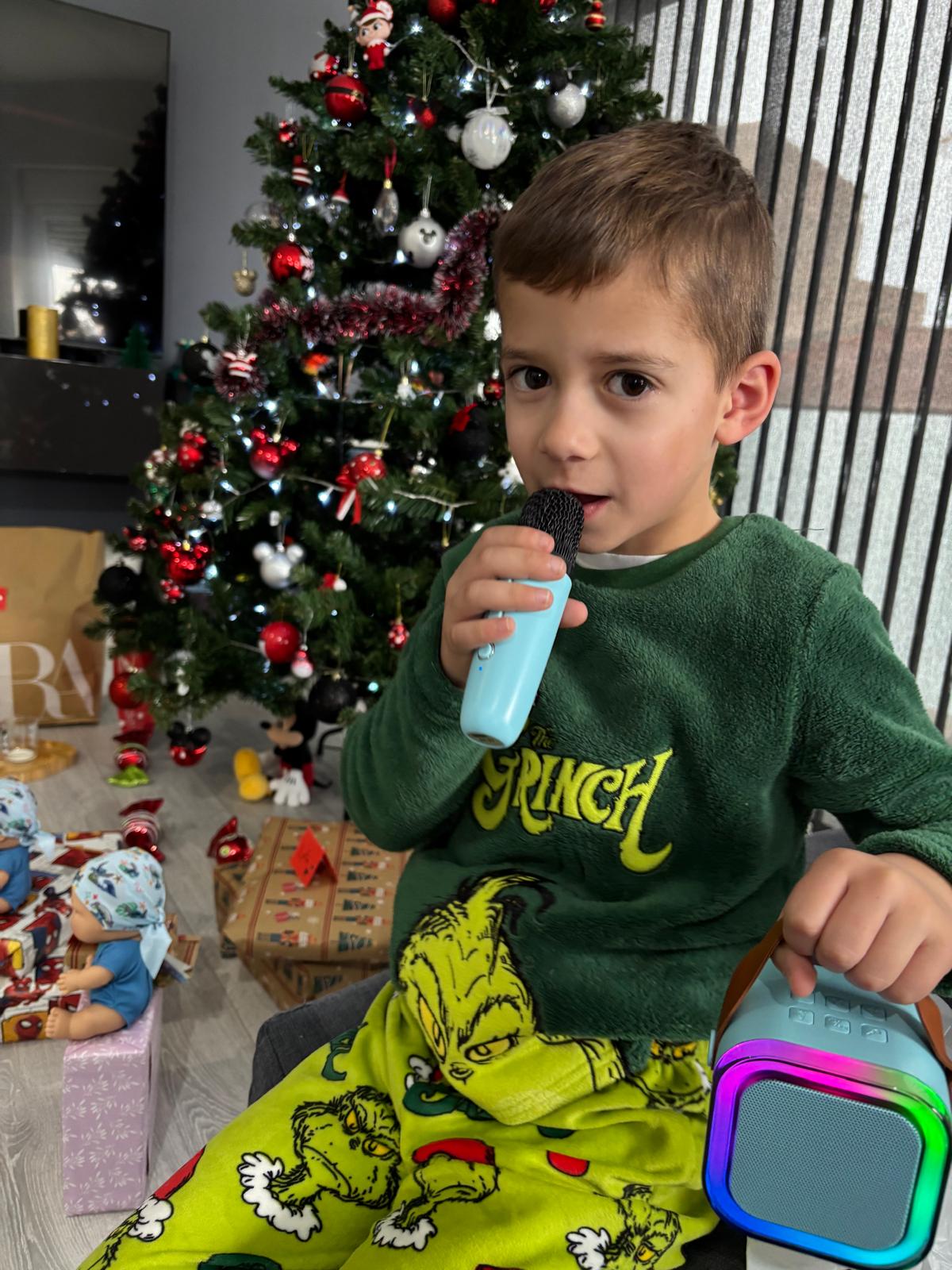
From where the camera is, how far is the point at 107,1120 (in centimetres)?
108

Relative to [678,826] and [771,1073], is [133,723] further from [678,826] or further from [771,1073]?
[771,1073]

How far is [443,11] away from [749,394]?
1.48m

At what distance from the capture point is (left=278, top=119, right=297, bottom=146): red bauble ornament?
192 centimetres

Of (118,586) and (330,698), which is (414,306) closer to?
(330,698)

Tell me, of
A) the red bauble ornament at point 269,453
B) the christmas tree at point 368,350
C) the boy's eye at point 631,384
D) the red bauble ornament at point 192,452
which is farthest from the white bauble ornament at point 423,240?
the boy's eye at point 631,384

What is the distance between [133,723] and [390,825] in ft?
5.97

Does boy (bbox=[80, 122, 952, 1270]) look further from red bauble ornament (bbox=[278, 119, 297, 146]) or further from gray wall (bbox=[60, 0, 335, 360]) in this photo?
gray wall (bbox=[60, 0, 335, 360])

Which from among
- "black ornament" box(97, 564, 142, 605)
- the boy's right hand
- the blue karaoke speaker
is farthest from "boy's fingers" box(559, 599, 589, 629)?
"black ornament" box(97, 564, 142, 605)

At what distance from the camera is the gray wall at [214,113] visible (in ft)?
10.6

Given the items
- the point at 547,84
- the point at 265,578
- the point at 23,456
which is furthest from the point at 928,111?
the point at 23,456

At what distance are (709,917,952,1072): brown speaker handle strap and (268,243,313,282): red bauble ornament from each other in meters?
1.72

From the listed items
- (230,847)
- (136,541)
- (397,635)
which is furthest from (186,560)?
(230,847)

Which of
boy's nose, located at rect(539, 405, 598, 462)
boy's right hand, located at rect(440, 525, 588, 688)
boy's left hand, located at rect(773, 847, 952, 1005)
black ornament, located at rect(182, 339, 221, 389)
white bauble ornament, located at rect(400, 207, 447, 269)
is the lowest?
boy's left hand, located at rect(773, 847, 952, 1005)

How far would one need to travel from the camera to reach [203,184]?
332cm
